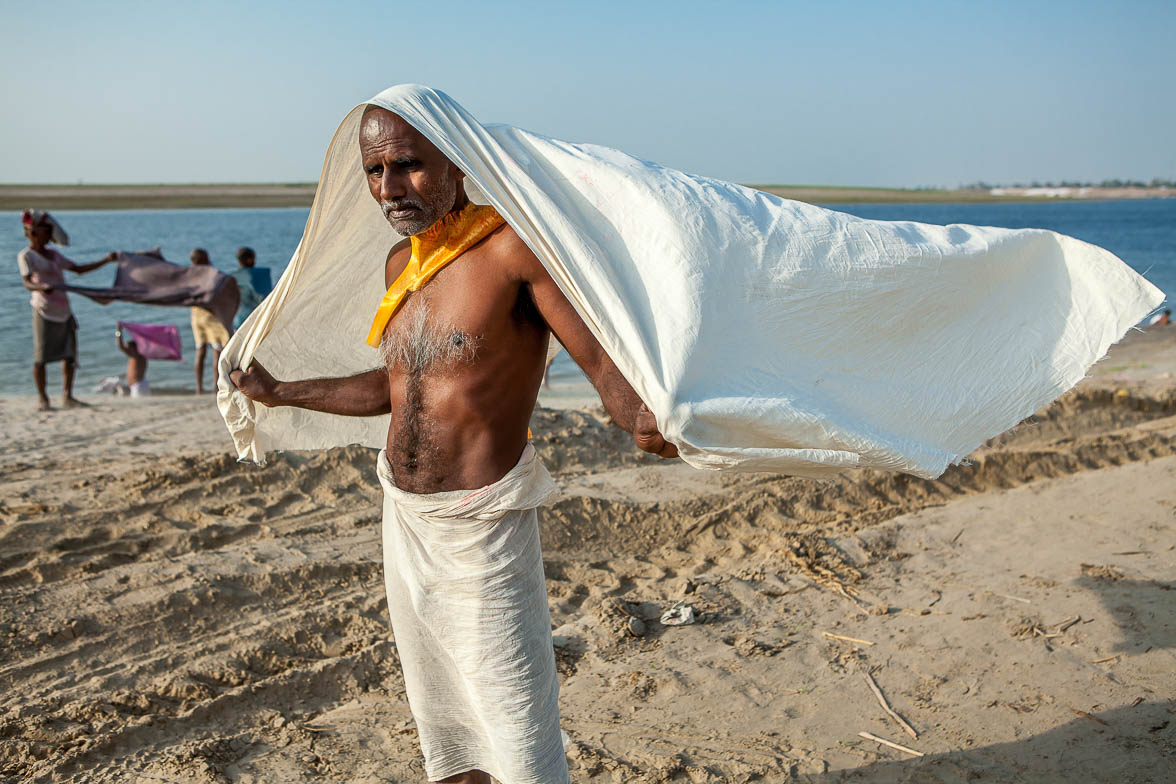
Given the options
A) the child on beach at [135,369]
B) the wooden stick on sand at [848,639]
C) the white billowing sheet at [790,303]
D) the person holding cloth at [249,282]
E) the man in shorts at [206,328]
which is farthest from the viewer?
the child on beach at [135,369]

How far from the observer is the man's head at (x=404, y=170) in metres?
2.26

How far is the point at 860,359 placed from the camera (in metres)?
2.17

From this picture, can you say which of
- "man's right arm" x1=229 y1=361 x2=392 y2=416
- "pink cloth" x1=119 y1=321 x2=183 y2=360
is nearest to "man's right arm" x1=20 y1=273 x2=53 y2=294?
"pink cloth" x1=119 y1=321 x2=183 y2=360

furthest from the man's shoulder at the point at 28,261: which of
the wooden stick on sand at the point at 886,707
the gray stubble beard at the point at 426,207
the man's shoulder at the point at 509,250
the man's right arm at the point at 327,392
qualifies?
the wooden stick on sand at the point at 886,707

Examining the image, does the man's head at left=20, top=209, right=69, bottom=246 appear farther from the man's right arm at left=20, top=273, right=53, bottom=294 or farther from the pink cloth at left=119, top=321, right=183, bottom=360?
the pink cloth at left=119, top=321, right=183, bottom=360

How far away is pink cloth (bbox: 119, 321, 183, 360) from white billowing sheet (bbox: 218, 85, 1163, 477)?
930cm

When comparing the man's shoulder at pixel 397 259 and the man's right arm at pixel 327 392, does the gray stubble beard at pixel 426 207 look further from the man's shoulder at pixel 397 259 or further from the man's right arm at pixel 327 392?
the man's right arm at pixel 327 392

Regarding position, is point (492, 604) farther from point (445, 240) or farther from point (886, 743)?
point (886, 743)

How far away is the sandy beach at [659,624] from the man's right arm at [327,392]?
50.8 inches

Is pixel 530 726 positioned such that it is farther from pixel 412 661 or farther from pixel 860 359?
pixel 860 359

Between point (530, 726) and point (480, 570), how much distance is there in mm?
425

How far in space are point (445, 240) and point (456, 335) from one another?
272 millimetres

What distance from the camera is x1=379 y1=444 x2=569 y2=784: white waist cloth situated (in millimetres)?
2348

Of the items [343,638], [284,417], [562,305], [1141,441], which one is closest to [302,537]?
[343,638]
